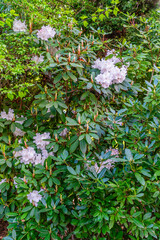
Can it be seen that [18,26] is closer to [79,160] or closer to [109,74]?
[109,74]

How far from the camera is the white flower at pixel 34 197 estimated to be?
1607 mm

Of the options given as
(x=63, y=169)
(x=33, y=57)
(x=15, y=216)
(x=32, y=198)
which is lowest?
(x=15, y=216)

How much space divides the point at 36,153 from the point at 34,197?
14.2 inches

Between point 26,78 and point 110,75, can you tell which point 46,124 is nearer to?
point 26,78

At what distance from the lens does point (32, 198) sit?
1.62 meters

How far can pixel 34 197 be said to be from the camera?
1618mm

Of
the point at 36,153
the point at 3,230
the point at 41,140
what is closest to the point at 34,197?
the point at 36,153

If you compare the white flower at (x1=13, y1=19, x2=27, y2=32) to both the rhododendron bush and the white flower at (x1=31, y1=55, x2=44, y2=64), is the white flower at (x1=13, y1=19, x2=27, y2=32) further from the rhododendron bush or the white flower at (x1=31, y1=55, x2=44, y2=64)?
the white flower at (x1=31, y1=55, x2=44, y2=64)

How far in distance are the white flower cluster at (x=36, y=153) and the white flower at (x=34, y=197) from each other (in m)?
0.24

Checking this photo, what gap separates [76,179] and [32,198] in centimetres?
39

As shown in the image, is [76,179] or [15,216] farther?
[15,216]

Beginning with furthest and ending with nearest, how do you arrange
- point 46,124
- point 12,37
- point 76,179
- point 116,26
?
1. point 116,26
2. point 46,124
3. point 12,37
4. point 76,179

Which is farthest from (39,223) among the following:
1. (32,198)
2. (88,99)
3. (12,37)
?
(12,37)

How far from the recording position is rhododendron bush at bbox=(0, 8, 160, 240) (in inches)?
58.1
